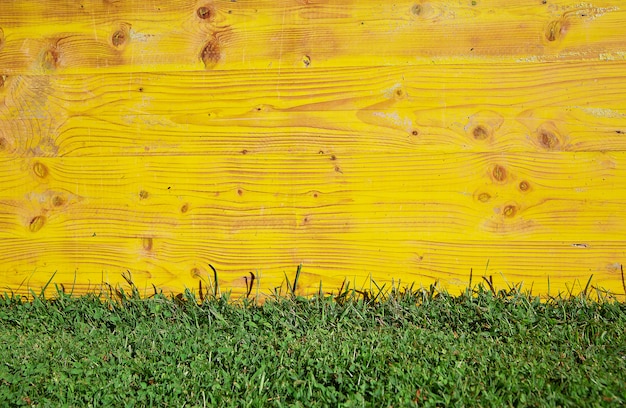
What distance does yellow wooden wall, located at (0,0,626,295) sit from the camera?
9.95 ft

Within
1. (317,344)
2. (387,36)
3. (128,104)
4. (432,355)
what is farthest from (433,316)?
(128,104)

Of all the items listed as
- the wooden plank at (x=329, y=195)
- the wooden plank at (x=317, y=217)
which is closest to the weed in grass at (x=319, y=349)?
the wooden plank at (x=317, y=217)

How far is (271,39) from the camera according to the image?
3119mm

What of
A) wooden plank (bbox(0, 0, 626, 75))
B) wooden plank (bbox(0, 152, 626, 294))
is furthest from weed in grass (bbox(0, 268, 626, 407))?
wooden plank (bbox(0, 0, 626, 75))

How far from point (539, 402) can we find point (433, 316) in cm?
77

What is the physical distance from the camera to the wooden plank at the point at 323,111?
9.93 ft

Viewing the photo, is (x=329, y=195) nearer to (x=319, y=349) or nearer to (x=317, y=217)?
(x=317, y=217)

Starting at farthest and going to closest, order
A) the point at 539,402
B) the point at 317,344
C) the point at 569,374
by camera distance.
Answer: the point at 317,344 → the point at 569,374 → the point at 539,402

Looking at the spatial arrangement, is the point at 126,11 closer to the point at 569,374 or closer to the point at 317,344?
the point at 317,344

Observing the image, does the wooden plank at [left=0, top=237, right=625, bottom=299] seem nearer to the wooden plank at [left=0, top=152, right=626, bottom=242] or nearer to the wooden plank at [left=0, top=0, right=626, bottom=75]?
the wooden plank at [left=0, top=152, right=626, bottom=242]

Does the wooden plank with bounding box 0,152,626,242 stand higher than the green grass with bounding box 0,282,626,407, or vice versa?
the wooden plank with bounding box 0,152,626,242

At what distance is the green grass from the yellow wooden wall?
5.5 inches

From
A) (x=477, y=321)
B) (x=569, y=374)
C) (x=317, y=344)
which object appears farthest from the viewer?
(x=477, y=321)

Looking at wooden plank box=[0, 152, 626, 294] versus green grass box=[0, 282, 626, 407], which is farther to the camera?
wooden plank box=[0, 152, 626, 294]
